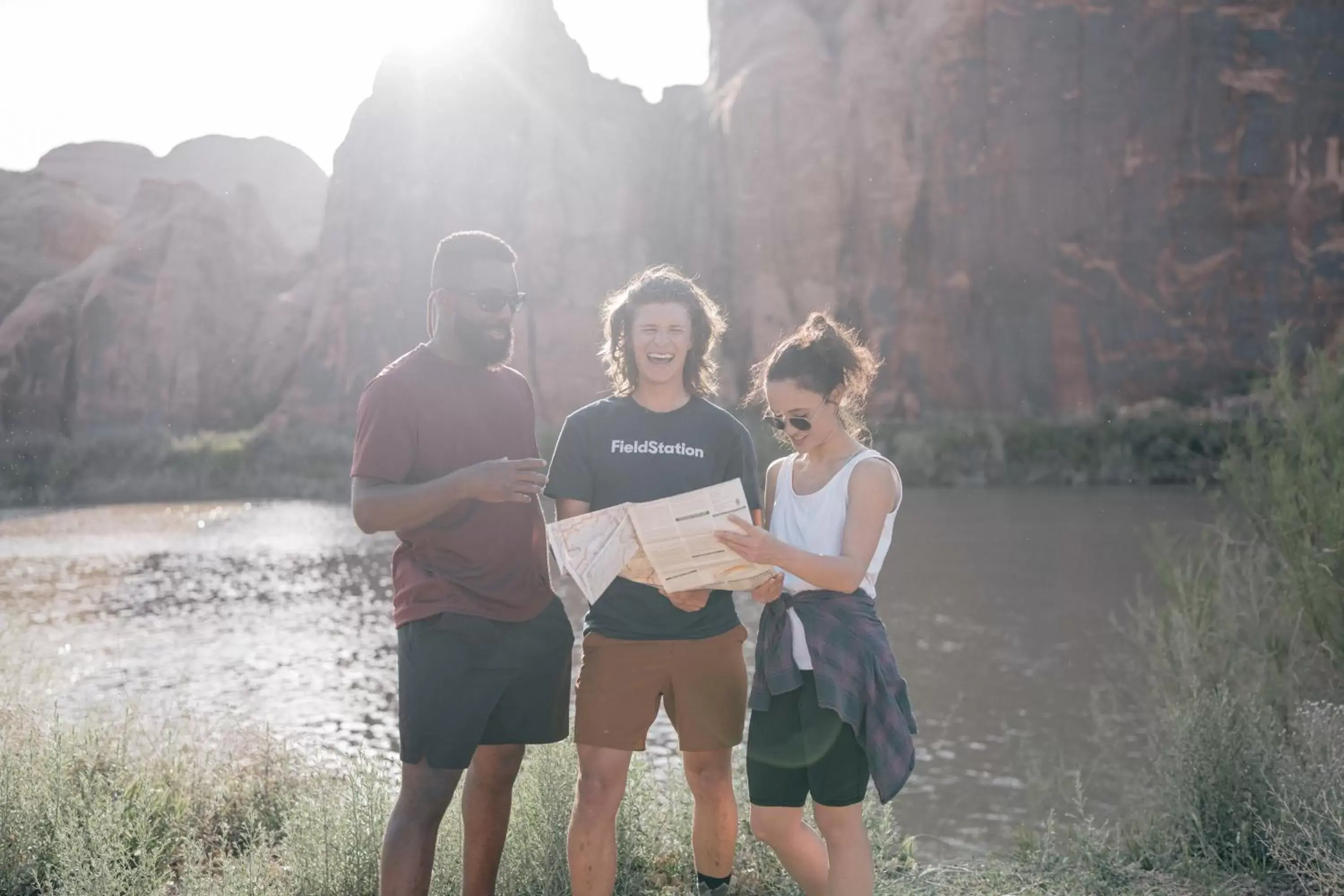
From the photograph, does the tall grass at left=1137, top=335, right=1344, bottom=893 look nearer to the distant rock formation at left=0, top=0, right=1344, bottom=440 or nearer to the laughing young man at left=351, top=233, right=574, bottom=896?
the laughing young man at left=351, top=233, right=574, bottom=896

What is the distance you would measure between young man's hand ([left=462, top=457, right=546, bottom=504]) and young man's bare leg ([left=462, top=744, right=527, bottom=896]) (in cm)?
79

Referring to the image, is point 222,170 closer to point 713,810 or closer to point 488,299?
point 488,299

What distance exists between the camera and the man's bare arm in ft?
9.89

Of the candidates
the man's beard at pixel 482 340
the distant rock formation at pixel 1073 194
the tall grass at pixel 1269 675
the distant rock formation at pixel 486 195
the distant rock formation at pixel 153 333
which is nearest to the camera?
the man's beard at pixel 482 340

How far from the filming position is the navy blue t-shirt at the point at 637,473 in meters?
3.24

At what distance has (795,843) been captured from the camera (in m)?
3.14

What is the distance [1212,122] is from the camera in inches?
1451

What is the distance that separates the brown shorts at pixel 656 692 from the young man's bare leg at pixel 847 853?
1.28ft

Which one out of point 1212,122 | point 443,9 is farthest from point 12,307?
point 1212,122

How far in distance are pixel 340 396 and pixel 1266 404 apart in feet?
136

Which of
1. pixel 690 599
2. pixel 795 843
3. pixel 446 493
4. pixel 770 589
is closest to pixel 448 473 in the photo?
pixel 446 493

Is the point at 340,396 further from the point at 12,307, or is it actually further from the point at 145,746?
the point at 145,746

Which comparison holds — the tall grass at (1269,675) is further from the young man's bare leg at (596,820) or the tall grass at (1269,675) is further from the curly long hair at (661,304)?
the curly long hair at (661,304)

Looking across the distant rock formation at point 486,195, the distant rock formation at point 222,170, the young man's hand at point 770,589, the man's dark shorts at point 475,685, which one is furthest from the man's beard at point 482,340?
the distant rock formation at point 222,170
